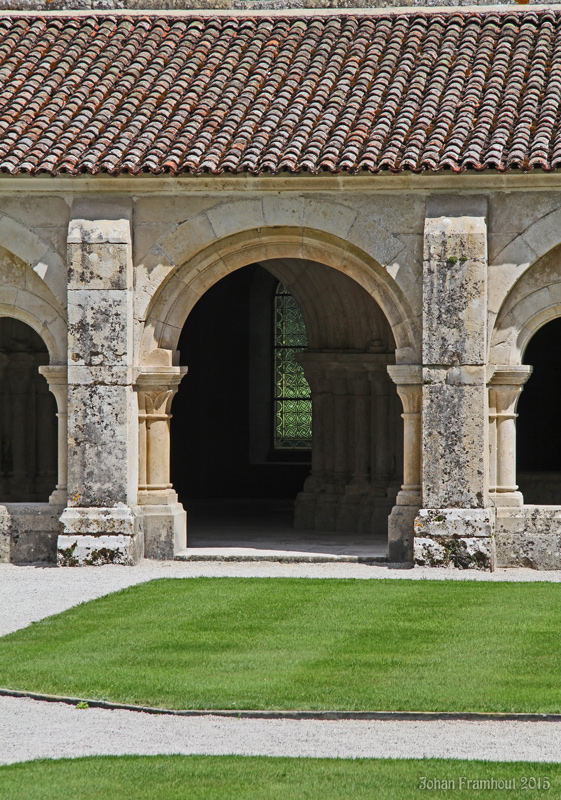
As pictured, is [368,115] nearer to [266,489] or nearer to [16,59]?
[16,59]

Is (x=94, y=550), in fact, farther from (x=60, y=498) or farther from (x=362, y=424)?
(x=362, y=424)

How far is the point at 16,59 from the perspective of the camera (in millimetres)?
14945

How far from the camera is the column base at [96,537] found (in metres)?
12.7

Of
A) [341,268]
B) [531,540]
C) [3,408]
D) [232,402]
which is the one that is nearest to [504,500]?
[531,540]

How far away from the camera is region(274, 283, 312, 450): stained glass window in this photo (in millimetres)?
20344

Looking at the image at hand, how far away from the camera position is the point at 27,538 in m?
13.2

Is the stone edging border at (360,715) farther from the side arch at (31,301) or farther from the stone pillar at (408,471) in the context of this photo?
the side arch at (31,301)

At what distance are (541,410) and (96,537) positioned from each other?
295 inches

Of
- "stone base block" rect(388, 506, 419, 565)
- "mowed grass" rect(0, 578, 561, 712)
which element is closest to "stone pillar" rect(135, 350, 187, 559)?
"mowed grass" rect(0, 578, 561, 712)

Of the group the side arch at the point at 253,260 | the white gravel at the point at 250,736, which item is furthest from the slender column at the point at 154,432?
the white gravel at the point at 250,736

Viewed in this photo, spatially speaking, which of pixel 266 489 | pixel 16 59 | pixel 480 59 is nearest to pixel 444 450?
pixel 480 59

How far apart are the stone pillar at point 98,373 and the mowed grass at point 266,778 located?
679cm

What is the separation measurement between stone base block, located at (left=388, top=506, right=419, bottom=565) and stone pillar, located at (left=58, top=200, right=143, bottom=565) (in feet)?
8.28

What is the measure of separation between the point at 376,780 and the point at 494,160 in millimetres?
7845
